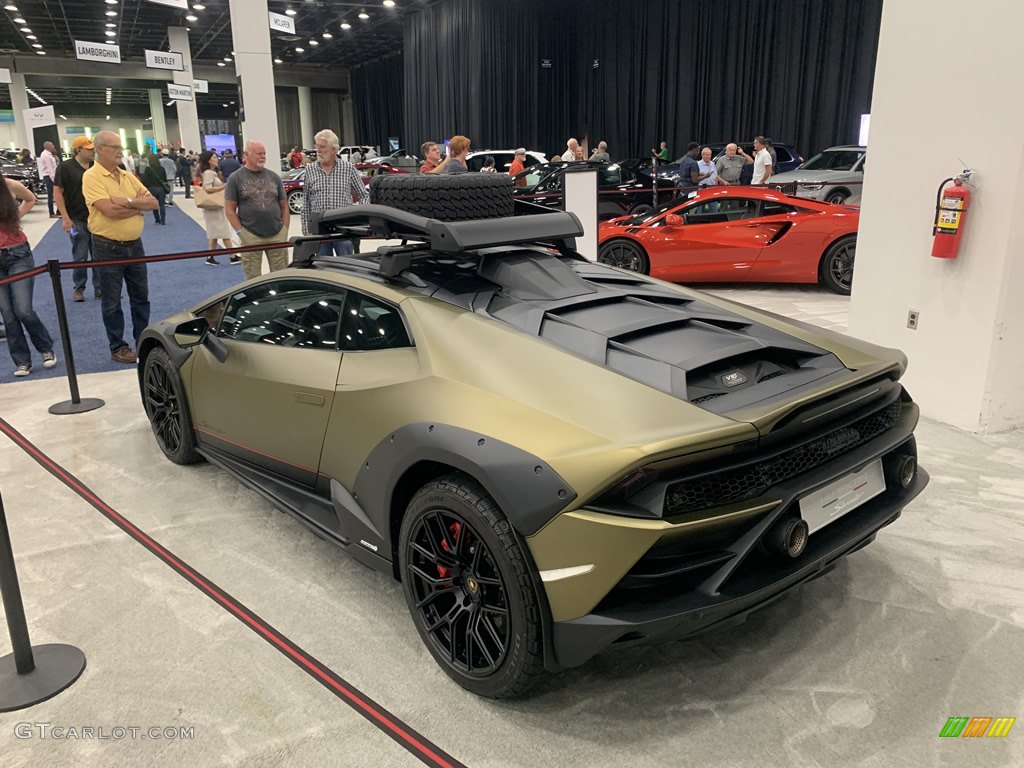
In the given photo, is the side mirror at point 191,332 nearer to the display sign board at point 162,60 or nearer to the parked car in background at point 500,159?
the parked car in background at point 500,159

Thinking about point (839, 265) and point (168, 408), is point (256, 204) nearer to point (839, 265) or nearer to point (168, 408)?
point (168, 408)

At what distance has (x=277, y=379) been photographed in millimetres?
3049

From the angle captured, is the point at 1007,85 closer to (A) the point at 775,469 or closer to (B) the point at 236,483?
(A) the point at 775,469

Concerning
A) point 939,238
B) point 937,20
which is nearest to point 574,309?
point 939,238

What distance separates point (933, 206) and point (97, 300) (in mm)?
8479

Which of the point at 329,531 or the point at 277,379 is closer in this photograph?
the point at 329,531

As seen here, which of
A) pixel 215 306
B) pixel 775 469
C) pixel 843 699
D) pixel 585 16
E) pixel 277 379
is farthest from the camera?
pixel 585 16

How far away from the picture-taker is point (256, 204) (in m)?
7.01

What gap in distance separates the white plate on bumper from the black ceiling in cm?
2498

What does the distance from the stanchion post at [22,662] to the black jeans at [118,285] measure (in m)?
4.01

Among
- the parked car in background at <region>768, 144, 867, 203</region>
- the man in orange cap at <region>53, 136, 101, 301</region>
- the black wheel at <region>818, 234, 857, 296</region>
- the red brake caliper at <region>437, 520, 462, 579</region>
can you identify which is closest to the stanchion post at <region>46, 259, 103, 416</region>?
the man in orange cap at <region>53, 136, 101, 301</region>

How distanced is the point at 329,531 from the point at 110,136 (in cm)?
445

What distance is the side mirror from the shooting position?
344cm

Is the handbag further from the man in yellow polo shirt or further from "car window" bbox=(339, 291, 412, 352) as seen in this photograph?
"car window" bbox=(339, 291, 412, 352)
